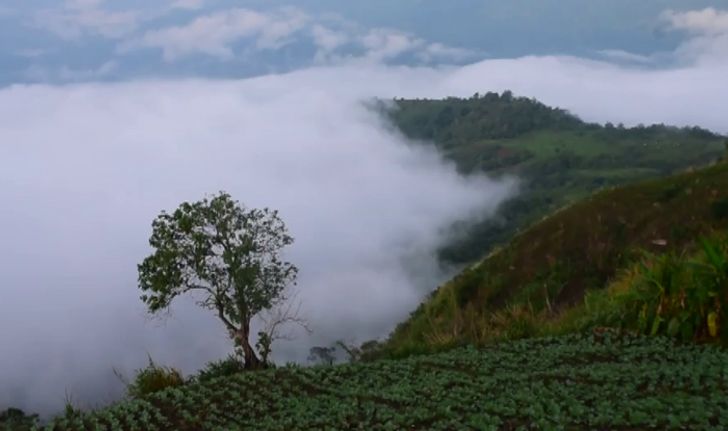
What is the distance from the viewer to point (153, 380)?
13.6 metres

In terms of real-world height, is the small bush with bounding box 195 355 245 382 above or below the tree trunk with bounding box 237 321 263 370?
above

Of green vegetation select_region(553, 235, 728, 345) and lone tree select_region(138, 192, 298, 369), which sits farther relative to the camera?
lone tree select_region(138, 192, 298, 369)

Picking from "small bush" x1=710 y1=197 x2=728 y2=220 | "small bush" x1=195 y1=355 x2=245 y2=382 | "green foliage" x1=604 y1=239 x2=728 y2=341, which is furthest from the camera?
"small bush" x1=710 y1=197 x2=728 y2=220

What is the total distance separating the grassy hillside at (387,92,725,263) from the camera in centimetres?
11194

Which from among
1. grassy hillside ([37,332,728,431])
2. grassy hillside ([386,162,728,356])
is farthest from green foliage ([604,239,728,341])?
grassy hillside ([386,162,728,356])

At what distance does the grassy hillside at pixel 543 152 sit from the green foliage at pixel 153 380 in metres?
82.8

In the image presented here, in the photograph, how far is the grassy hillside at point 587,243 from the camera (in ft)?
102

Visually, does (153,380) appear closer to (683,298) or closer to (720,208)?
(683,298)

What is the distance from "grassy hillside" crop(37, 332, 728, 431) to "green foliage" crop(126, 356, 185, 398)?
79.7 inches

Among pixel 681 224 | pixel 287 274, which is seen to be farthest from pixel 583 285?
pixel 287 274

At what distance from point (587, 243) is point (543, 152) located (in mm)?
117975

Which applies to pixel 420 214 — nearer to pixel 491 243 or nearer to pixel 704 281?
pixel 491 243

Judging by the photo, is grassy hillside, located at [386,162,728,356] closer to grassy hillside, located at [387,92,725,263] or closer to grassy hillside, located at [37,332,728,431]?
grassy hillside, located at [37,332,728,431]

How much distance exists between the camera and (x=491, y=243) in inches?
3851
